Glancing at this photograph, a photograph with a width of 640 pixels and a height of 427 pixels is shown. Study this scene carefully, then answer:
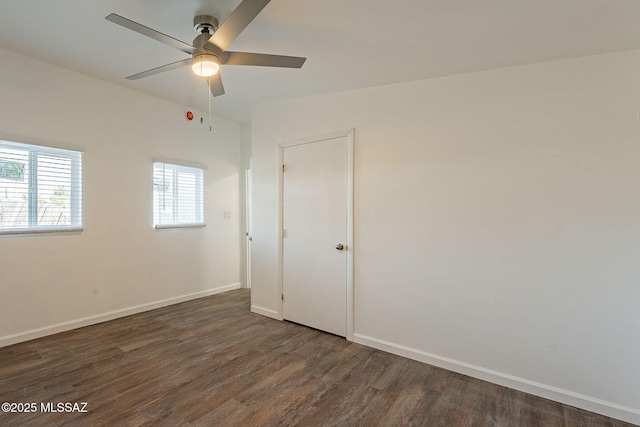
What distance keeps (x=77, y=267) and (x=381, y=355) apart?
3.25 m

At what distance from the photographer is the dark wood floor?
1.93m

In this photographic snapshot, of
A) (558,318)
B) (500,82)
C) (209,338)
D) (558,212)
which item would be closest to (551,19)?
(500,82)

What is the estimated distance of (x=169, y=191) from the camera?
4020 millimetres

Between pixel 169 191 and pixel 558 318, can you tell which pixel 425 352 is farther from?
pixel 169 191

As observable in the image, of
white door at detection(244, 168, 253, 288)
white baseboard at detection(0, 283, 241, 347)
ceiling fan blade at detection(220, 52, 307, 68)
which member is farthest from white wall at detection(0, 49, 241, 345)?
ceiling fan blade at detection(220, 52, 307, 68)

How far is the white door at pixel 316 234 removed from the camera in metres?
3.16

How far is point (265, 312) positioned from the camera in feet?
12.3

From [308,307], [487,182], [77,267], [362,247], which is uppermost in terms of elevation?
[487,182]

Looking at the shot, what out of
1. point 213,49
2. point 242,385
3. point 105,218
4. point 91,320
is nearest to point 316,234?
point 242,385

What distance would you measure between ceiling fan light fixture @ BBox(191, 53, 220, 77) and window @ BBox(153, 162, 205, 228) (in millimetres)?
2247

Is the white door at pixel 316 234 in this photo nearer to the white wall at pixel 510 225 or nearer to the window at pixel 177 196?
the white wall at pixel 510 225

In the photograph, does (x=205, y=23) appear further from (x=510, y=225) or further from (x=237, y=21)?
(x=510, y=225)

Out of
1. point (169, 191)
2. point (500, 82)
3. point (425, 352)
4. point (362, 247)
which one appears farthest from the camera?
point (169, 191)

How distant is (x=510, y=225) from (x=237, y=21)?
2.38 metres
